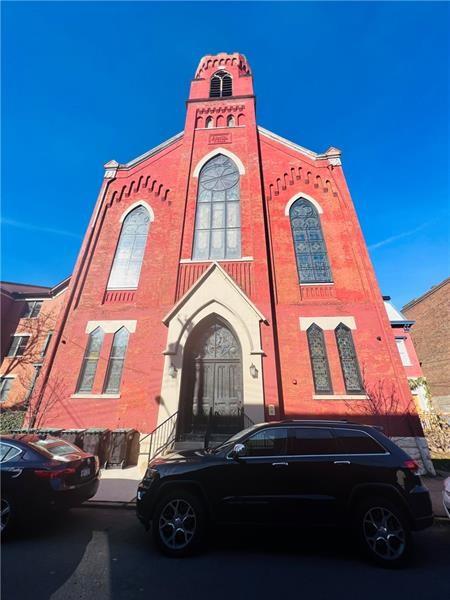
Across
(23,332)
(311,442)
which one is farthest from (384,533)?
(23,332)

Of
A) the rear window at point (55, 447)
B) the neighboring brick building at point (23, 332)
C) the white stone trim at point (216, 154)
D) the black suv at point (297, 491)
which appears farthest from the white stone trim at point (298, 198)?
the neighboring brick building at point (23, 332)

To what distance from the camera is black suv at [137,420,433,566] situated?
3816 mm

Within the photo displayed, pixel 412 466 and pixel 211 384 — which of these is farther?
pixel 211 384

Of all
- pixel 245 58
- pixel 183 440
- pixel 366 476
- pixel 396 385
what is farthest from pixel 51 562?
pixel 245 58

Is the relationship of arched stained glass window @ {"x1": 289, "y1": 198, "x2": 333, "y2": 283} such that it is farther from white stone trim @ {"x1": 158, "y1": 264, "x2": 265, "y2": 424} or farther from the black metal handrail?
the black metal handrail

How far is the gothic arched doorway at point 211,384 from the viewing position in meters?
9.60

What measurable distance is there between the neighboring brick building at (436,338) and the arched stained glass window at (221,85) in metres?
24.0

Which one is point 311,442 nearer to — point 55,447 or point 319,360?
point 55,447

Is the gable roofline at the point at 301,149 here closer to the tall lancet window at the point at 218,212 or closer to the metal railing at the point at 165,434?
the tall lancet window at the point at 218,212

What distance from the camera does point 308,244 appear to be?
514 inches

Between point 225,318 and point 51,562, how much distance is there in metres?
7.93

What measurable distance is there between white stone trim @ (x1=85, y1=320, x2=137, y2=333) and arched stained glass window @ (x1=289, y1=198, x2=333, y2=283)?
7660 millimetres

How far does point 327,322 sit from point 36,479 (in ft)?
32.9

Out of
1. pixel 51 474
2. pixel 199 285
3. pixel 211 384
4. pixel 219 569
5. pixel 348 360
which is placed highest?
pixel 199 285
